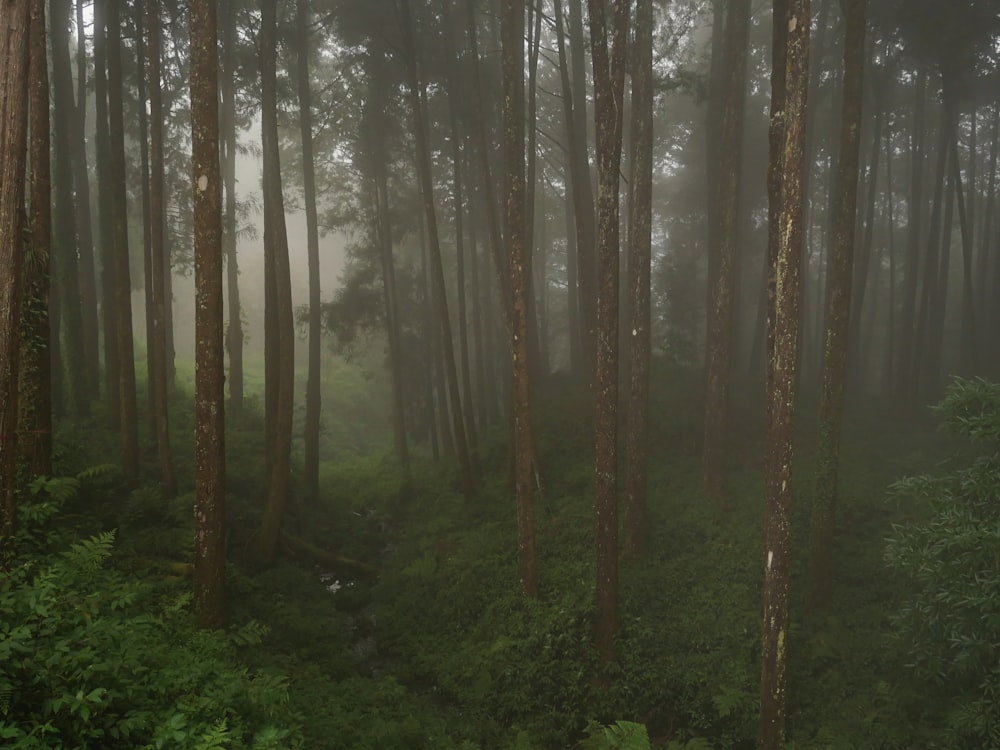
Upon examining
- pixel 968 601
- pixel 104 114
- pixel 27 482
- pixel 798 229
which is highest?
pixel 104 114

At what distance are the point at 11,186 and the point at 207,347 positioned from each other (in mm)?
2760

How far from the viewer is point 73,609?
529cm

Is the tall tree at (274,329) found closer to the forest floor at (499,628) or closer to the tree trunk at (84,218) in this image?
the forest floor at (499,628)

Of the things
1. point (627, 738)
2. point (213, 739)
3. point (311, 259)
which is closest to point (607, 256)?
point (627, 738)

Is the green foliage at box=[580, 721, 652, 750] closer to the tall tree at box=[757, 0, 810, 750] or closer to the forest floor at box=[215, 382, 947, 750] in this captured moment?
the forest floor at box=[215, 382, 947, 750]

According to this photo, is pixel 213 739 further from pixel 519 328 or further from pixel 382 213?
pixel 382 213

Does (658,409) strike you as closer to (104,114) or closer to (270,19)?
(270,19)

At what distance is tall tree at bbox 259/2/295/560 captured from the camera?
12.6 meters

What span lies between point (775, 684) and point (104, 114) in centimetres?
1873

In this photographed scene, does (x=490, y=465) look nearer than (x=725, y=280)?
No

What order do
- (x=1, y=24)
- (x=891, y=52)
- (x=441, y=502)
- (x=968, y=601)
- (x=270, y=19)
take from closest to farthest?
(x=1, y=24)
(x=968, y=601)
(x=270, y=19)
(x=441, y=502)
(x=891, y=52)

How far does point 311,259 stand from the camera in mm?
19219

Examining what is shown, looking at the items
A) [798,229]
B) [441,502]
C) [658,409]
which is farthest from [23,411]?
[658,409]

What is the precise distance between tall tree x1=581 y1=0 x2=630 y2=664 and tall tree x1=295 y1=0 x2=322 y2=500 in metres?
9.61
